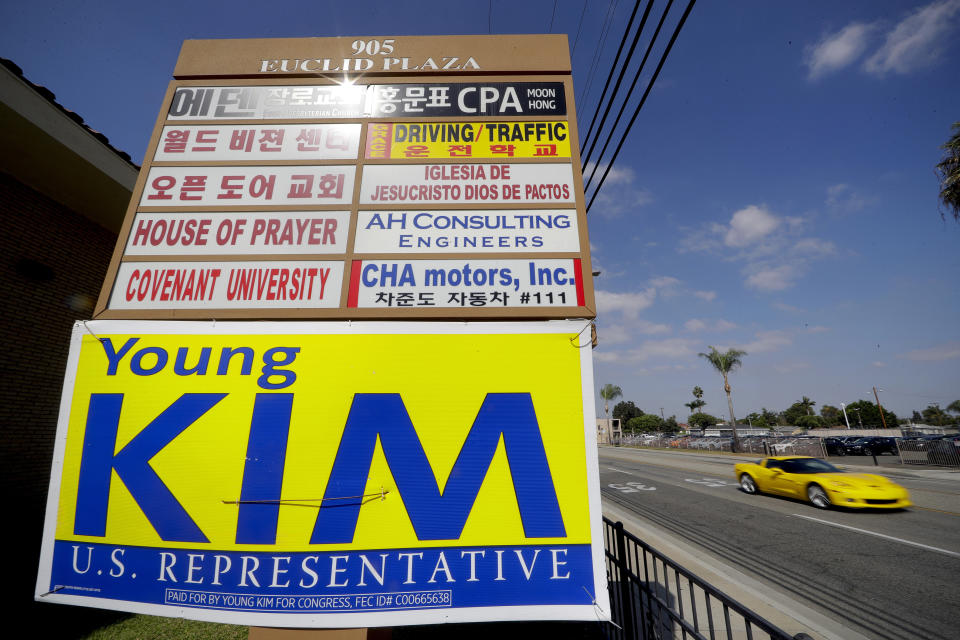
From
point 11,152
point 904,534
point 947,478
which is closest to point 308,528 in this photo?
point 11,152

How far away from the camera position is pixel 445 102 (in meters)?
3.60

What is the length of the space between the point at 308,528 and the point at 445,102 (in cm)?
372

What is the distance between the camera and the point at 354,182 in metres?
3.31

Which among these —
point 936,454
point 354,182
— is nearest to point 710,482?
point 936,454

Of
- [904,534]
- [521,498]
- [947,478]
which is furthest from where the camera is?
[947,478]

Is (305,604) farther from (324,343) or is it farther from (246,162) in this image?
(246,162)

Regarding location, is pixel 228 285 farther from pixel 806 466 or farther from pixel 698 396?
pixel 698 396

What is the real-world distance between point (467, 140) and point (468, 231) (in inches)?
38.1

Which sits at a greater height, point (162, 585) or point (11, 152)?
point (11, 152)

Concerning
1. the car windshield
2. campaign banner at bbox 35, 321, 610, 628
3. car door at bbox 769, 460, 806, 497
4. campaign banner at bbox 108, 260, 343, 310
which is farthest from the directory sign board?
the car windshield

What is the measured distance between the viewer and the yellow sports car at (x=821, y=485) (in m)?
9.23

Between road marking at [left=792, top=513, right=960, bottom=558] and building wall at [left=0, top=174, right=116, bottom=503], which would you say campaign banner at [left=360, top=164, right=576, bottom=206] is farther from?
road marking at [left=792, top=513, right=960, bottom=558]

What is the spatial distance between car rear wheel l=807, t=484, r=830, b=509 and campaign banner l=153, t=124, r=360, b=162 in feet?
44.3

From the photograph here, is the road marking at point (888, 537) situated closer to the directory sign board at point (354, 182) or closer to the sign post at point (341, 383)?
the sign post at point (341, 383)
